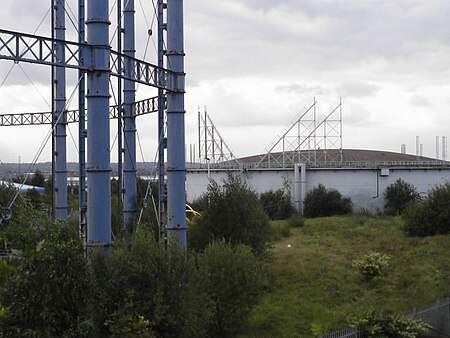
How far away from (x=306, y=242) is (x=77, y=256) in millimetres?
24905

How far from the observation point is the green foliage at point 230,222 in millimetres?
24078

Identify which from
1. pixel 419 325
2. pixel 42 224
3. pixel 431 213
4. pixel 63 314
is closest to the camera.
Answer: pixel 63 314

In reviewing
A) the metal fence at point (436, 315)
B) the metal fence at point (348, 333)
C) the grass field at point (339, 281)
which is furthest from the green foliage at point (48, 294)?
the metal fence at point (436, 315)

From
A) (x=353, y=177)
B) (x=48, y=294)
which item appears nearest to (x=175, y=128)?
(x=48, y=294)

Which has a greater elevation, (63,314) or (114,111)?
(114,111)

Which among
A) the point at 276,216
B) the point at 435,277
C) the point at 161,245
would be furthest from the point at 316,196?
the point at 161,245

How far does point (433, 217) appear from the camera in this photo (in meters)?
34.8

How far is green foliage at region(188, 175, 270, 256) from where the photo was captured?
24.1 metres

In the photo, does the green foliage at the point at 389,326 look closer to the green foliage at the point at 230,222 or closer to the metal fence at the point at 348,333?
the metal fence at the point at 348,333

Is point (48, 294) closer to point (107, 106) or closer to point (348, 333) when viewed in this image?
point (107, 106)

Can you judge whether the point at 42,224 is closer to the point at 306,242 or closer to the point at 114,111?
the point at 114,111

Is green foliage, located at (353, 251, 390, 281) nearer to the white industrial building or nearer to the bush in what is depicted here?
the bush

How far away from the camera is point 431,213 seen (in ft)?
115

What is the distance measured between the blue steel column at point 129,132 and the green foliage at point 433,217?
18985mm
